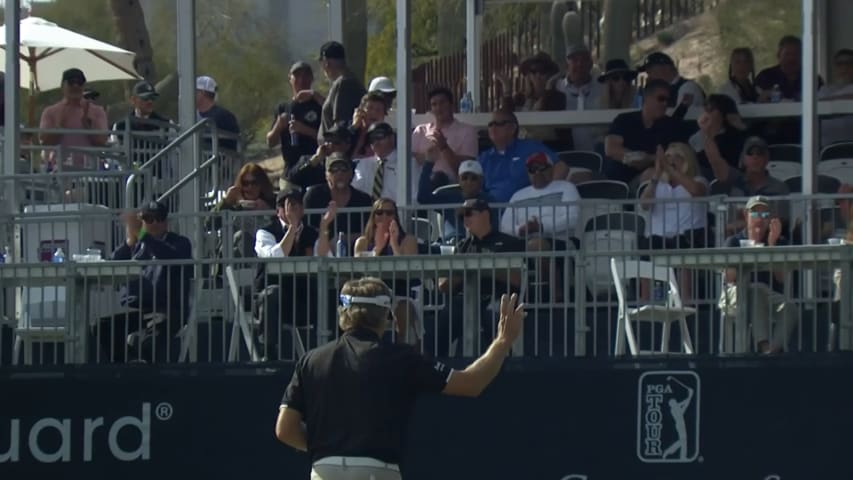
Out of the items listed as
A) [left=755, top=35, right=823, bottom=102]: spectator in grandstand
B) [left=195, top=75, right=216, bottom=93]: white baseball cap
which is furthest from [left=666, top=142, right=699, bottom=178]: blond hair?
[left=195, top=75, right=216, bottom=93]: white baseball cap

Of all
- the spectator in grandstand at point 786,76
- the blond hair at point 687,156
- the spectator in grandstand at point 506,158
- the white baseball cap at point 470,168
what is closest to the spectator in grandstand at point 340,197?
the white baseball cap at point 470,168

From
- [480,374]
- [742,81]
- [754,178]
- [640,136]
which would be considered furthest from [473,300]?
[742,81]

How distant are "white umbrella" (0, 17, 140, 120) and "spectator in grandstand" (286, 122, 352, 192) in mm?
7173

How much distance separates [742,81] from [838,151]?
Result: 1.60 m

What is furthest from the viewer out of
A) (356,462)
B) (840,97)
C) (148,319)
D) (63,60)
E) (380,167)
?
(63,60)

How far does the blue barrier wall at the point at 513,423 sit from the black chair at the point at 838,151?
3.97 metres

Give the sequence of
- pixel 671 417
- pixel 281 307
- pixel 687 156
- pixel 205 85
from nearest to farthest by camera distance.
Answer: pixel 671 417, pixel 281 307, pixel 687 156, pixel 205 85

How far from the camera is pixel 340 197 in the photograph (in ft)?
54.3

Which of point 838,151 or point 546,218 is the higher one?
point 838,151

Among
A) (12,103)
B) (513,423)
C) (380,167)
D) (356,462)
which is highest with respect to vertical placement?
(12,103)

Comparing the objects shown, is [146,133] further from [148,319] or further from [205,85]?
[148,319]

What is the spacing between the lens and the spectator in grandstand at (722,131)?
17609mm

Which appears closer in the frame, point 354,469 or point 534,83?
point 354,469

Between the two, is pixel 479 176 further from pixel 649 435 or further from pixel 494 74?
pixel 494 74
